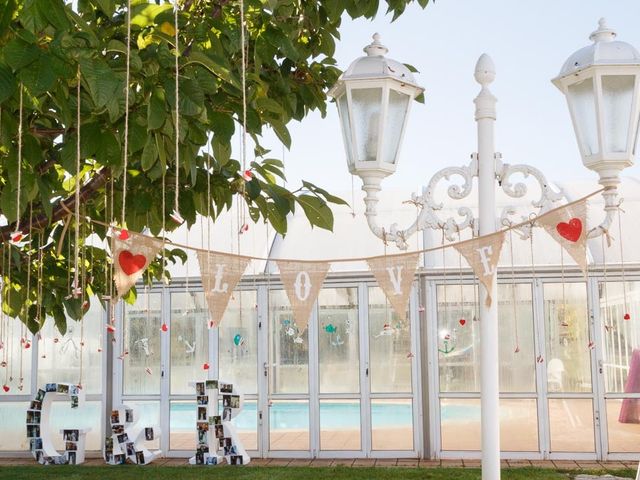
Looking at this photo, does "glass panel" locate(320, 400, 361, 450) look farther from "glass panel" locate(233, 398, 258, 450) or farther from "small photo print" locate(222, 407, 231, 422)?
"small photo print" locate(222, 407, 231, 422)

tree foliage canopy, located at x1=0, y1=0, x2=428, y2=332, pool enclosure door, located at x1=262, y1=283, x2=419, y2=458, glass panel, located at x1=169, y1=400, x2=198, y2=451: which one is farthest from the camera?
glass panel, located at x1=169, y1=400, x2=198, y2=451

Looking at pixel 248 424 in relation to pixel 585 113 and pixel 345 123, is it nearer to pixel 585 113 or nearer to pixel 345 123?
pixel 345 123

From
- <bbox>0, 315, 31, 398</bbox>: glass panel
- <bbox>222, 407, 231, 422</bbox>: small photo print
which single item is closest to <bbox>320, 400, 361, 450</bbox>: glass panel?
<bbox>222, 407, 231, 422</bbox>: small photo print

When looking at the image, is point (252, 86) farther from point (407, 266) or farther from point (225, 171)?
point (407, 266)

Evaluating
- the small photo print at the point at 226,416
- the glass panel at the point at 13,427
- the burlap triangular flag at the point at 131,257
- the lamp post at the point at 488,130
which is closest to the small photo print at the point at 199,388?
the small photo print at the point at 226,416

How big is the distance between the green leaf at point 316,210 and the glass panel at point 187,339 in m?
6.09

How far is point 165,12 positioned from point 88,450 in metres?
7.30

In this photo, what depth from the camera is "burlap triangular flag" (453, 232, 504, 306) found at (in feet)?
9.37

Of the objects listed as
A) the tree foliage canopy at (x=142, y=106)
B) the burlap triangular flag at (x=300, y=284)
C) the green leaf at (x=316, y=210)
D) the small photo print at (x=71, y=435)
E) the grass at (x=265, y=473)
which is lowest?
the grass at (x=265, y=473)

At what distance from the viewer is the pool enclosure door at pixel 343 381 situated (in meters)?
8.13

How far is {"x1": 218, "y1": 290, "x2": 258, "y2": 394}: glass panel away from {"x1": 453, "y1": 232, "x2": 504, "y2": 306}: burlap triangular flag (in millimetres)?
5624

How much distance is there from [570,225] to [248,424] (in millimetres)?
6049

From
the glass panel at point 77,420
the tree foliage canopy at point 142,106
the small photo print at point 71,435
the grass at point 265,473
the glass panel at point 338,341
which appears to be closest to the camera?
the tree foliage canopy at point 142,106

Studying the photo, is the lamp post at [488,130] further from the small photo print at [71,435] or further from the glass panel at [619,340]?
the small photo print at [71,435]
